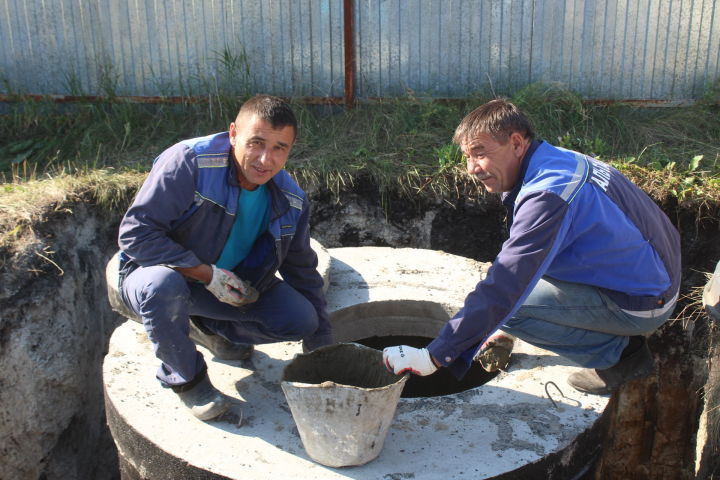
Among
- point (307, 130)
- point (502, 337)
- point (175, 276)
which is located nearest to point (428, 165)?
Answer: point (307, 130)

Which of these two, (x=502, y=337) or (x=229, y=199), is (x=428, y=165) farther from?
(x=229, y=199)

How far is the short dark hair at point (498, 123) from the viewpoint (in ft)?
8.03

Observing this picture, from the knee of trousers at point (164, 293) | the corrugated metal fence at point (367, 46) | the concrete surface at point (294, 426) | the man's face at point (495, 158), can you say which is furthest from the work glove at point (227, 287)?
the corrugated metal fence at point (367, 46)

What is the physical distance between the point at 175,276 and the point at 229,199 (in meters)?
0.37

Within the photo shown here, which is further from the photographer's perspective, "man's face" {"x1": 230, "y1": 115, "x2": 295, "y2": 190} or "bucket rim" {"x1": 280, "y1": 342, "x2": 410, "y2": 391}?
"man's face" {"x1": 230, "y1": 115, "x2": 295, "y2": 190}

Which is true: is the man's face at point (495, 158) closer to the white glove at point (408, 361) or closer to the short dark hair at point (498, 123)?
the short dark hair at point (498, 123)

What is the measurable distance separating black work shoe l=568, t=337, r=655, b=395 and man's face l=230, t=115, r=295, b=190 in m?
1.41

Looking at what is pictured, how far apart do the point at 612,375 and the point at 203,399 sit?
1.53 metres

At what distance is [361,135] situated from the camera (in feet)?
15.8

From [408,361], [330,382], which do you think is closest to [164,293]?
[330,382]

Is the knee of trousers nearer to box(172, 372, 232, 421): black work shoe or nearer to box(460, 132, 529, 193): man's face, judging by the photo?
box(172, 372, 232, 421): black work shoe

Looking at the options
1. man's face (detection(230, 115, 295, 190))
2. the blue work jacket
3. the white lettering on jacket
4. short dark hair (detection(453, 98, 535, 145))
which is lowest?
the blue work jacket

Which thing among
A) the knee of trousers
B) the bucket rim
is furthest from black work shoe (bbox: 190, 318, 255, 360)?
the bucket rim

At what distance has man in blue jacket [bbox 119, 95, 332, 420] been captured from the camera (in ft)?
7.97
